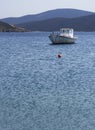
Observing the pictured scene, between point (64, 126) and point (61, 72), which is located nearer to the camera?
point (64, 126)

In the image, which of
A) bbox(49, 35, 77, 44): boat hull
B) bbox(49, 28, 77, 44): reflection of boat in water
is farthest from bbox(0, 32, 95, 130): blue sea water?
bbox(49, 35, 77, 44): boat hull

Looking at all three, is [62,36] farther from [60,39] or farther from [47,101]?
[47,101]

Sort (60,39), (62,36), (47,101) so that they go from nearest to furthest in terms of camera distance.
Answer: (47,101), (62,36), (60,39)

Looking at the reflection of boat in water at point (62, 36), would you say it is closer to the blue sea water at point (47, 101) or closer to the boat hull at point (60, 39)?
the boat hull at point (60, 39)

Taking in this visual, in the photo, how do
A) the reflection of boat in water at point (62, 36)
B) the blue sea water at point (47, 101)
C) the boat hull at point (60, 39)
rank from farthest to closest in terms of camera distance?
the boat hull at point (60, 39)
the reflection of boat in water at point (62, 36)
the blue sea water at point (47, 101)

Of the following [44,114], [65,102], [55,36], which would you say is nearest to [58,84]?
[65,102]

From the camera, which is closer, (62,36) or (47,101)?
(47,101)

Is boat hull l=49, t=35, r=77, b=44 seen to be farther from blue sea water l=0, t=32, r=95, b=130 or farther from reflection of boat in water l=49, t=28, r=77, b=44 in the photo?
blue sea water l=0, t=32, r=95, b=130

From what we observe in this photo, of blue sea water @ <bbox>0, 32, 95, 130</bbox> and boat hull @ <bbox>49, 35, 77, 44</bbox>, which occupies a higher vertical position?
blue sea water @ <bbox>0, 32, 95, 130</bbox>

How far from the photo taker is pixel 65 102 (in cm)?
3134

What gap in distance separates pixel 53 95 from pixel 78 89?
3199 mm

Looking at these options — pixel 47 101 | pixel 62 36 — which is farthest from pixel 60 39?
pixel 47 101

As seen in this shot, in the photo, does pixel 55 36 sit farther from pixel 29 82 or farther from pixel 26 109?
pixel 26 109

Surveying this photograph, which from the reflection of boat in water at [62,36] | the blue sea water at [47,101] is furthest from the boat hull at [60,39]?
the blue sea water at [47,101]
